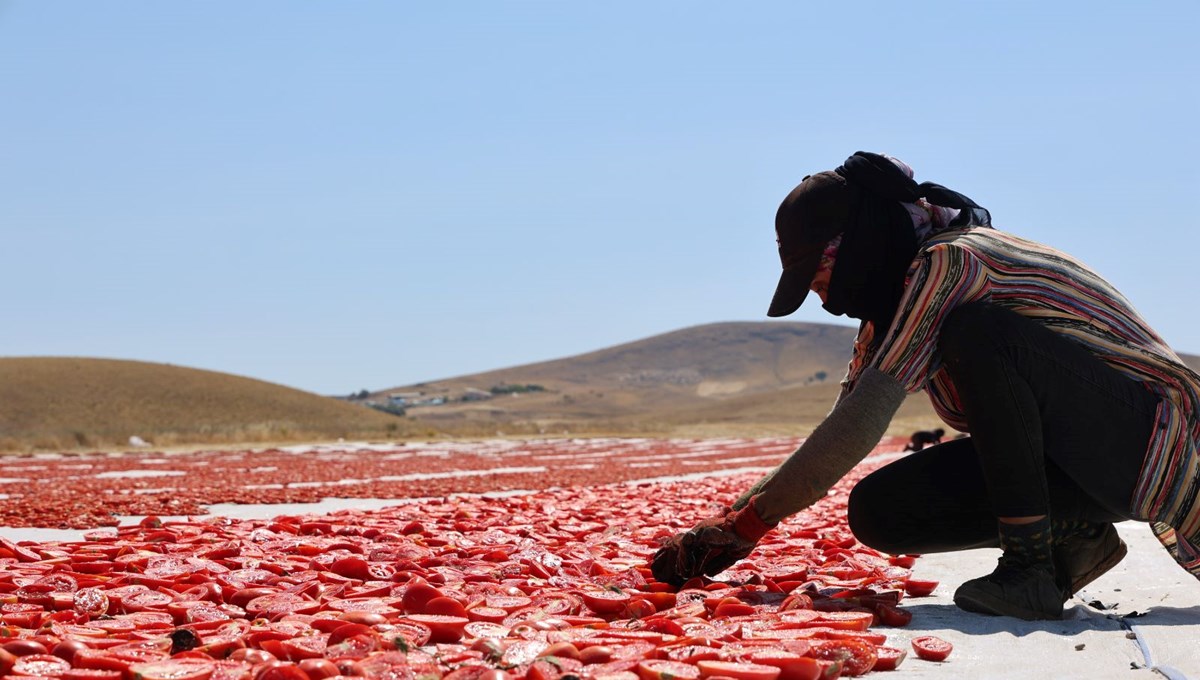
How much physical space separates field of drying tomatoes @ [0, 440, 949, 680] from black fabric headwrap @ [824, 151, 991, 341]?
0.93 meters

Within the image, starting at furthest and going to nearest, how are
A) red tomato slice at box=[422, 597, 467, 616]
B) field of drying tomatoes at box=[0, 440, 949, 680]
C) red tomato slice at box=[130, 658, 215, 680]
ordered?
red tomato slice at box=[422, 597, 467, 616]
field of drying tomatoes at box=[0, 440, 949, 680]
red tomato slice at box=[130, 658, 215, 680]

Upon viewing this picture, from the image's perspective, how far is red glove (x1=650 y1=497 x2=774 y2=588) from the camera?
10.4 ft

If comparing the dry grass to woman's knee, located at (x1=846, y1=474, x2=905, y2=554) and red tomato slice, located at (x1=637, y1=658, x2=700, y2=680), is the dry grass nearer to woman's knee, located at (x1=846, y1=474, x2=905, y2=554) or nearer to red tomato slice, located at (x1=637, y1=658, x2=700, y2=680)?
woman's knee, located at (x1=846, y1=474, x2=905, y2=554)

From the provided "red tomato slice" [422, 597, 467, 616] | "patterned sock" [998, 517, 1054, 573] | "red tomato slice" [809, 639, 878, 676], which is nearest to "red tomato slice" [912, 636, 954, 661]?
"red tomato slice" [809, 639, 878, 676]

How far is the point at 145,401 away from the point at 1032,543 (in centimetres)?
5991

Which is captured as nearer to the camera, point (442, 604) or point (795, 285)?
point (442, 604)

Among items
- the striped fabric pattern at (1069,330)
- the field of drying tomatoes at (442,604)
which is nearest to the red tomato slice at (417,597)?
the field of drying tomatoes at (442,604)

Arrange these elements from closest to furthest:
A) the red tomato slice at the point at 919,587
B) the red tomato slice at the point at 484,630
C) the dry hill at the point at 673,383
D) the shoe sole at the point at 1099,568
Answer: the red tomato slice at the point at 484,630
the shoe sole at the point at 1099,568
the red tomato slice at the point at 919,587
the dry hill at the point at 673,383

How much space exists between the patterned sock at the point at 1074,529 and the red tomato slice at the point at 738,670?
5.14 feet

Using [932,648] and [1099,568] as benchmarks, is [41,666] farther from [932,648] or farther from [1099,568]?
[1099,568]

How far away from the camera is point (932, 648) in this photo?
2451 mm

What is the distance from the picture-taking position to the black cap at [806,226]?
3.16 metres

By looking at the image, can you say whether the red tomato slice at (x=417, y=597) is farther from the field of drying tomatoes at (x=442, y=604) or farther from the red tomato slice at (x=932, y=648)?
the red tomato slice at (x=932, y=648)

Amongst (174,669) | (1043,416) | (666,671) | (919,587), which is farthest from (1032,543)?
(174,669)
